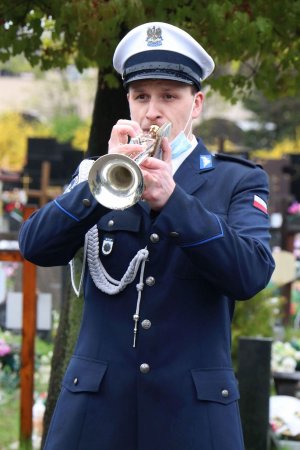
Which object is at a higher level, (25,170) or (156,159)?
(25,170)

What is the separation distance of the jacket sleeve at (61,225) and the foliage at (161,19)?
1682 mm

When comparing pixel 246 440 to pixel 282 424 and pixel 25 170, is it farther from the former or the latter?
pixel 25 170

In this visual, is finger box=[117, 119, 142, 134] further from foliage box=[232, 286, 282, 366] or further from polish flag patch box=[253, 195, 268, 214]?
foliage box=[232, 286, 282, 366]

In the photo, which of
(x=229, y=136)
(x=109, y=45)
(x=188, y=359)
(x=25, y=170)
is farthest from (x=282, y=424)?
(x=229, y=136)

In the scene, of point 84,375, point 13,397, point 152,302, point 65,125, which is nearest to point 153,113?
point 152,302

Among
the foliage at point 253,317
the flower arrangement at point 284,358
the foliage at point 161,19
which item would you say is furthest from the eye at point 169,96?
the flower arrangement at point 284,358

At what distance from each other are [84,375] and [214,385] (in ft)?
1.15

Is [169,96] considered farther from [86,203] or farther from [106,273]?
[106,273]

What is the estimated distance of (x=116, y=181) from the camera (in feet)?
8.49

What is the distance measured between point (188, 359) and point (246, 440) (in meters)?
3.03

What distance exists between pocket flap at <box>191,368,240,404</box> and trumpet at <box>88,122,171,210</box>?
526 mm

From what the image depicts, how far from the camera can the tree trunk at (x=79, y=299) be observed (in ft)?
16.9

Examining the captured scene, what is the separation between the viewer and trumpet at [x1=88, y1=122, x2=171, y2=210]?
2553 millimetres

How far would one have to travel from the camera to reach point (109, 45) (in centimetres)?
471
